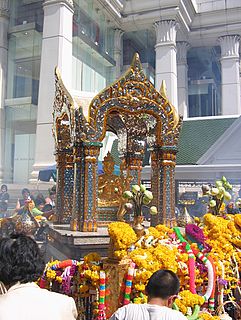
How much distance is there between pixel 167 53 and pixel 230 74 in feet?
12.9

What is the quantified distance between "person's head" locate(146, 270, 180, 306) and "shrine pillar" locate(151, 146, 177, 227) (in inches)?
202

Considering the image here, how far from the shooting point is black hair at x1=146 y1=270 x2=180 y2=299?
2.25 meters

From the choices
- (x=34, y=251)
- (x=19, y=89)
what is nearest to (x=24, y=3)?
(x=19, y=89)

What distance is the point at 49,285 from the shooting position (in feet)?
13.8

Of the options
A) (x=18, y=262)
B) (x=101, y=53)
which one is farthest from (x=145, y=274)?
(x=101, y=53)

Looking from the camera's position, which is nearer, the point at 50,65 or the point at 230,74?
the point at 50,65

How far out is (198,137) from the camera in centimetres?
1461

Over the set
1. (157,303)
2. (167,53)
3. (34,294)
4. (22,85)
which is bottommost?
(157,303)

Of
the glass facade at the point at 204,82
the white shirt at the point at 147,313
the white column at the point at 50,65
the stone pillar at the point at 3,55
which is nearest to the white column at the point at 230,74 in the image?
the glass facade at the point at 204,82

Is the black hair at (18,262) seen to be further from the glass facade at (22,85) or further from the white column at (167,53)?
the white column at (167,53)

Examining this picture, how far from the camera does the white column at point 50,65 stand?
14.5 m

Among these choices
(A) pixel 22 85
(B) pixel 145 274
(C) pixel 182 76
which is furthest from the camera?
(C) pixel 182 76

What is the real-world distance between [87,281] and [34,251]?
195cm

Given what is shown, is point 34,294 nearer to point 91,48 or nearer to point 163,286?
point 163,286
